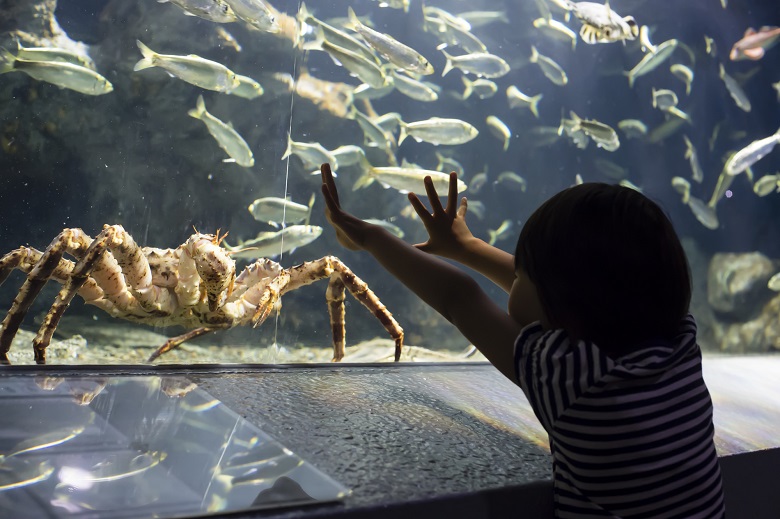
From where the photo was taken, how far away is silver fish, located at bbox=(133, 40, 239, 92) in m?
3.19

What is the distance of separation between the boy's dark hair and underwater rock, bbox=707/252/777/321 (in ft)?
37.7

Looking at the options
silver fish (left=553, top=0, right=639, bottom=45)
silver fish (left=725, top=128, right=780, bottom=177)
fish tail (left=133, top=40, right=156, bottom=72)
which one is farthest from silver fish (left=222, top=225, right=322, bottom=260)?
silver fish (left=725, top=128, right=780, bottom=177)

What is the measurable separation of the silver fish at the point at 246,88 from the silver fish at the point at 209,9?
Result: 36cm

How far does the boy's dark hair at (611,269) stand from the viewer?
1.13 m

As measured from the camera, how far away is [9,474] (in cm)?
93

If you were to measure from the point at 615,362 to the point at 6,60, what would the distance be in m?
3.65

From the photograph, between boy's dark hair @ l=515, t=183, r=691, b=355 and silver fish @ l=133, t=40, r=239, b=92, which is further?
silver fish @ l=133, t=40, r=239, b=92

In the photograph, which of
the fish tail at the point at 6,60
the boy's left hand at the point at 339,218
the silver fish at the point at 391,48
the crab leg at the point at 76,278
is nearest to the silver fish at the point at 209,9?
the fish tail at the point at 6,60

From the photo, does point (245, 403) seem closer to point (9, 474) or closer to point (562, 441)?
point (9, 474)

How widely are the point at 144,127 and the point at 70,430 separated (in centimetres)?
216

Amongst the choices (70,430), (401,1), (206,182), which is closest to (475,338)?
(70,430)

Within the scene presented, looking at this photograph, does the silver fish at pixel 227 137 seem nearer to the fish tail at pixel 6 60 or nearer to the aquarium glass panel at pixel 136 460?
the fish tail at pixel 6 60

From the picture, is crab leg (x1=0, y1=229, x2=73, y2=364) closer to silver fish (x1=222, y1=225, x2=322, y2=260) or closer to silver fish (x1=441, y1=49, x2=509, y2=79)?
silver fish (x1=222, y1=225, x2=322, y2=260)

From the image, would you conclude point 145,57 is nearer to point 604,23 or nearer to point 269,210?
point 269,210
